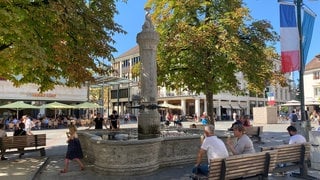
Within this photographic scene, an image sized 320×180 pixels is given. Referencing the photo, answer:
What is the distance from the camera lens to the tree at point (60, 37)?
10.1 m

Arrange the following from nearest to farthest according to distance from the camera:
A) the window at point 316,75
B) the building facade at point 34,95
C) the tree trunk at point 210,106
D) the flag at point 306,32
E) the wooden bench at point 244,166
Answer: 1. the wooden bench at point 244,166
2. the flag at point 306,32
3. the tree trunk at point 210,106
4. the building facade at point 34,95
5. the window at point 316,75

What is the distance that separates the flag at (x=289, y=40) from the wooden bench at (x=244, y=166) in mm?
4143

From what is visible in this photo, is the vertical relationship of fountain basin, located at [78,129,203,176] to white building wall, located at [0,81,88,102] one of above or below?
below


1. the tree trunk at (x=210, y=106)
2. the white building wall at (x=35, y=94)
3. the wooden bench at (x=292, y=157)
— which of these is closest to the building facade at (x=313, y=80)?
the white building wall at (x=35, y=94)

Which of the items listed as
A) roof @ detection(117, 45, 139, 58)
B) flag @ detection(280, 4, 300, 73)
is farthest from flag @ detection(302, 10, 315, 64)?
roof @ detection(117, 45, 139, 58)

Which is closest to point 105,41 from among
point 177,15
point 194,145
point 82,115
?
point 194,145

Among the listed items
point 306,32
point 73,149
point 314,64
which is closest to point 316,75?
point 314,64

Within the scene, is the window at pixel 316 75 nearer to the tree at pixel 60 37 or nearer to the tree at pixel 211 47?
the tree at pixel 211 47

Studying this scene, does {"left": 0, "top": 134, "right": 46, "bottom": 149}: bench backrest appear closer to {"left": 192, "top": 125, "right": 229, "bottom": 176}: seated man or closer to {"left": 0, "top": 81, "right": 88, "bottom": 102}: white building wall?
{"left": 192, "top": 125, "right": 229, "bottom": 176}: seated man

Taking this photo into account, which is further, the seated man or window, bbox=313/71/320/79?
window, bbox=313/71/320/79

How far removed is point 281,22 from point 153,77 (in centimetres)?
465

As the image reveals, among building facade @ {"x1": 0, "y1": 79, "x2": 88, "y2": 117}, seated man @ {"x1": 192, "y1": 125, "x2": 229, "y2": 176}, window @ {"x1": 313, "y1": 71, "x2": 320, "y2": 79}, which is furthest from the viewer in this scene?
window @ {"x1": 313, "y1": 71, "x2": 320, "y2": 79}

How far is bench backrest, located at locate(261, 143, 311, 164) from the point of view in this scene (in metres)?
8.74

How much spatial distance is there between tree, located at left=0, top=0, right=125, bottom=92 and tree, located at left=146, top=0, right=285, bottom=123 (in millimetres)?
5951
